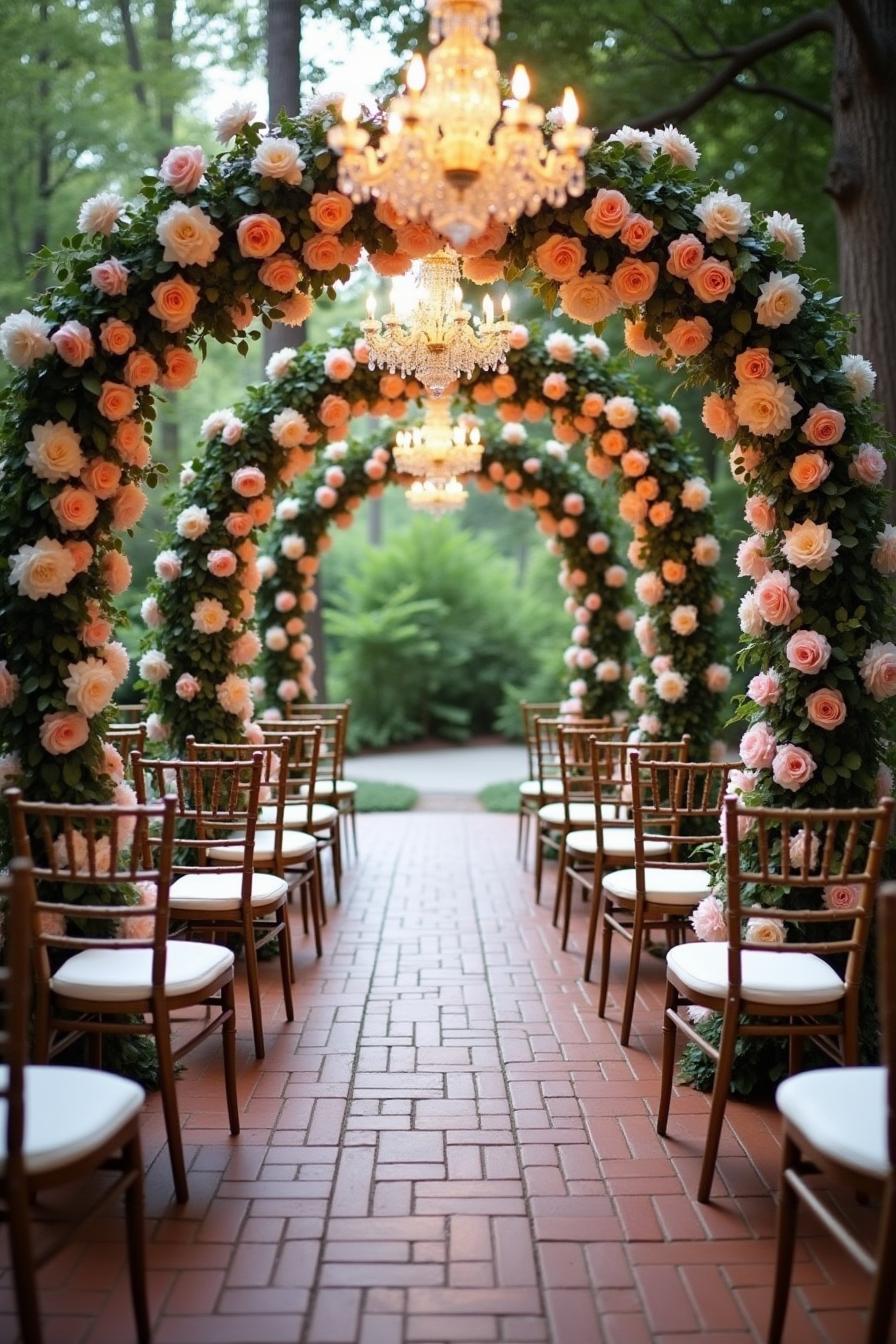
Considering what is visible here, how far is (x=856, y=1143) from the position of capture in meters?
2.09

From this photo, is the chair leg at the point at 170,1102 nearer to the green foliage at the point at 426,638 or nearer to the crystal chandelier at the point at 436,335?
the crystal chandelier at the point at 436,335

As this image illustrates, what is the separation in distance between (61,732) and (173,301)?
4.92ft

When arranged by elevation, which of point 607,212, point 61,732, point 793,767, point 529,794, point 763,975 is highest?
point 607,212

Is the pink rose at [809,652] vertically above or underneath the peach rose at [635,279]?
underneath

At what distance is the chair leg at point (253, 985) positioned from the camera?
3.79 metres

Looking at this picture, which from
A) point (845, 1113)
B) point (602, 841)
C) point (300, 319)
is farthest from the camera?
point (602, 841)

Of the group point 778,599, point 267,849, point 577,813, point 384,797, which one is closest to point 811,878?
point 778,599

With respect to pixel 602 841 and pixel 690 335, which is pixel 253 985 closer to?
pixel 602 841

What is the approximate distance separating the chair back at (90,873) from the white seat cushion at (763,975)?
155 centimetres

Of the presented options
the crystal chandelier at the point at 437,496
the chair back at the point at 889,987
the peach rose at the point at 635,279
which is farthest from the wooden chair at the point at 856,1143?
the crystal chandelier at the point at 437,496

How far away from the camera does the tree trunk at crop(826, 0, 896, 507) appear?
5926 millimetres

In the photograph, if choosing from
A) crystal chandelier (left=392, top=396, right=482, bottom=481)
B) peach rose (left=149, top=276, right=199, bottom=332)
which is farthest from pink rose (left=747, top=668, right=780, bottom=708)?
crystal chandelier (left=392, top=396, right=482, bottom=481)

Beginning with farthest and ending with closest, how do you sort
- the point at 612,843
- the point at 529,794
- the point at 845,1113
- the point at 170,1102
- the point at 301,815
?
the point at 529,794, the point at 301,815, the point at 612,843, the point at 170,1102, the point at 845,1113

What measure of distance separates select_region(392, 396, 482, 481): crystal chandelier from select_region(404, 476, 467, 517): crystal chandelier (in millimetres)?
409
